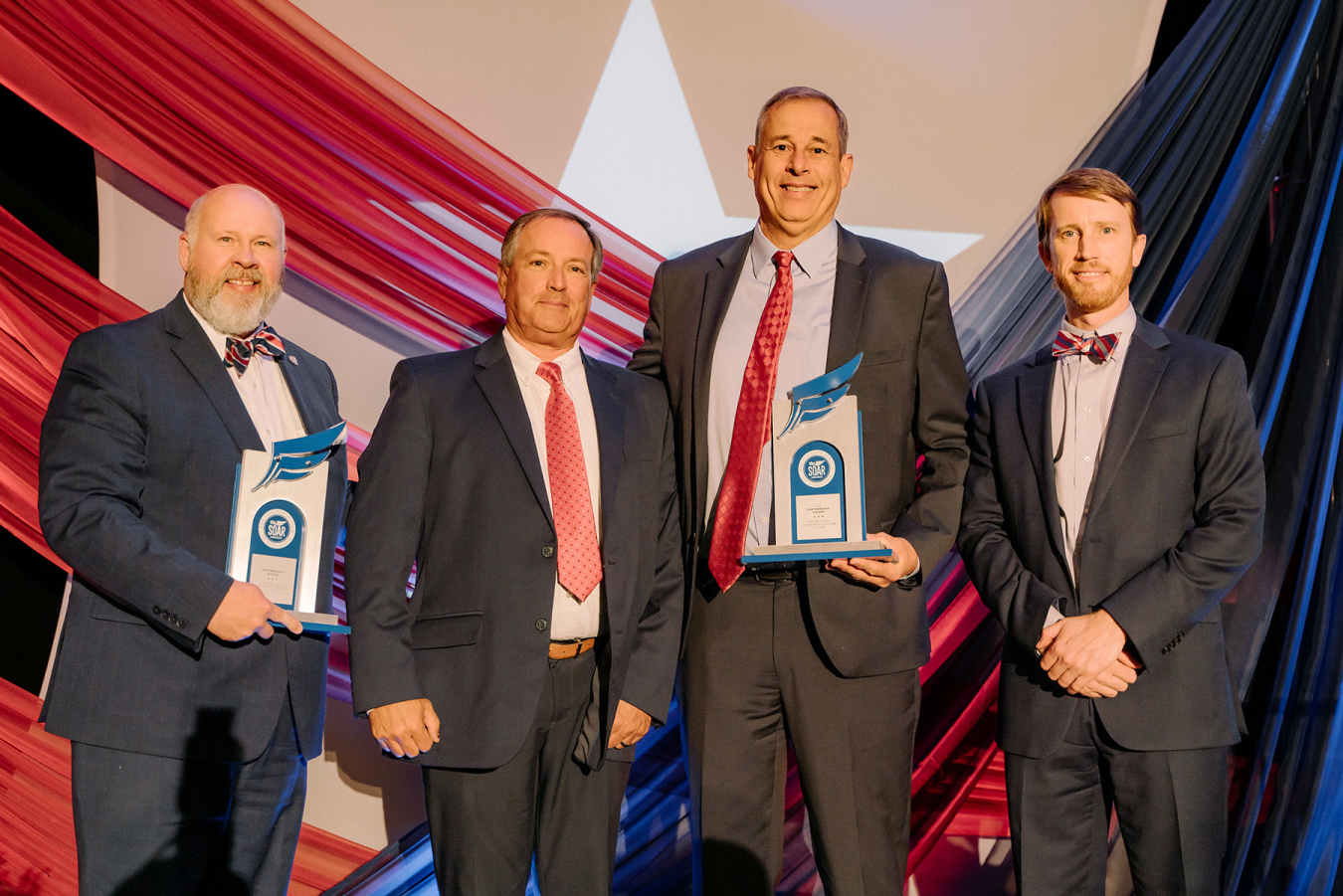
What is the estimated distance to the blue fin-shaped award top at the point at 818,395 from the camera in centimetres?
195

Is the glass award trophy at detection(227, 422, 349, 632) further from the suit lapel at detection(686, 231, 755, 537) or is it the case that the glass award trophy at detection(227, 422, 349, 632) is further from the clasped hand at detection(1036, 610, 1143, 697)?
the clasped hand at detection(1036, 610, 1143, 697)

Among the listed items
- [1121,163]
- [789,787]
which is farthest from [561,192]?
[789,787]

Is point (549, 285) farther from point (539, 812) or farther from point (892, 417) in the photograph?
point (539, 812)

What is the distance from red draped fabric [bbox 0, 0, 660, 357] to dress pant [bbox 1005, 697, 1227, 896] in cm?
158

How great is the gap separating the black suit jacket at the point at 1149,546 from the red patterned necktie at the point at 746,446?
0.53m

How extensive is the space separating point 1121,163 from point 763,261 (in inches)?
52.3

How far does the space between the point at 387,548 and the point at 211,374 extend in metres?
0.53

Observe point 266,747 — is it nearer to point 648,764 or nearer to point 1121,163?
point 648,764

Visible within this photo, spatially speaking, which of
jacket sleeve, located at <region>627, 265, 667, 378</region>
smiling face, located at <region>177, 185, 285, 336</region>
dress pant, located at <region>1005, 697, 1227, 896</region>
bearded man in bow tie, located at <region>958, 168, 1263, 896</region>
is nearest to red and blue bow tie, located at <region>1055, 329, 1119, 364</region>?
bearded man in bow tie, located at <region>958, 168, 1263, 896</region>

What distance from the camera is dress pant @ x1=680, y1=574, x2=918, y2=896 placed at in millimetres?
2010

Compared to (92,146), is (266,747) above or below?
below

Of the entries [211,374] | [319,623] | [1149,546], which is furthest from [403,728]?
[1149,546]

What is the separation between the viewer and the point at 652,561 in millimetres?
2100

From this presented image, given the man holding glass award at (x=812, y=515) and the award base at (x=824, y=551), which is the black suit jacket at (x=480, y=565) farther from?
the award base at (x=824, y=551)
